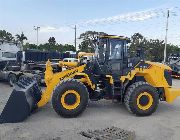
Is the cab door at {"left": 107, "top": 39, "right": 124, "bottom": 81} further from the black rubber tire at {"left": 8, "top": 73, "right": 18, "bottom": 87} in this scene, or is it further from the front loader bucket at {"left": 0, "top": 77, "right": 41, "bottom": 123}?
the black rubber tire at {"left": 8, "top": 73, "right": 18, "bottom": 87}

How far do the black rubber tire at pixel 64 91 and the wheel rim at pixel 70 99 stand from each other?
89mm

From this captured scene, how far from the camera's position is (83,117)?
32.7 feet

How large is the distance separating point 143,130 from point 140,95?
6.31ft

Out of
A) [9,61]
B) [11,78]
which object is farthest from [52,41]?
[11,78]

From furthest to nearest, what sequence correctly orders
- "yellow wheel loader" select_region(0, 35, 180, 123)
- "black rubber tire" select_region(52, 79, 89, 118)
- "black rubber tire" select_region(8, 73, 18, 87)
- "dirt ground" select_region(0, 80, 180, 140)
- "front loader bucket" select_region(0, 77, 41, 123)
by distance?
"black rubber tire" select_region(8, 73, 18, 87), "yellow wheel loader" select_region(0, 35, 180, 123), "black rubber tire" select_region(52, 79, 89, 118), "front loader bucket" select_region(0, 77, 41, 123), "dirt ground" select_region(0, 80, 180, 140)

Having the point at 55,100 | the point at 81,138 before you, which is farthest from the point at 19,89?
the point at 81,138

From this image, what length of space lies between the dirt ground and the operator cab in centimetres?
141

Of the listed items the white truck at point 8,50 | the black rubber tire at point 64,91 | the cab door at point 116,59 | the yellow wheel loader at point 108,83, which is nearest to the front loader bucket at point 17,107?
the yellow wheel loader at point 108,83

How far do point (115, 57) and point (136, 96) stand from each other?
5.10 feet

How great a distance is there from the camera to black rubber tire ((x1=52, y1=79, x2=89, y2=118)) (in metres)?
9.80

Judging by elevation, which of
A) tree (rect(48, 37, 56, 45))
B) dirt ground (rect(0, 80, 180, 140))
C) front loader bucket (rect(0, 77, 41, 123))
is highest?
tree (rect(48, 37, 56, 45))

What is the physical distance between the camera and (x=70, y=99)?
9914mm

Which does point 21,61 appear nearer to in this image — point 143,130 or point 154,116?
point 154,116

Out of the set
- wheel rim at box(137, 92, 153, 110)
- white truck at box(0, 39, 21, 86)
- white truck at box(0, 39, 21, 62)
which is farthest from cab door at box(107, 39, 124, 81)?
white truck at box(0, 39, 21, 62)
